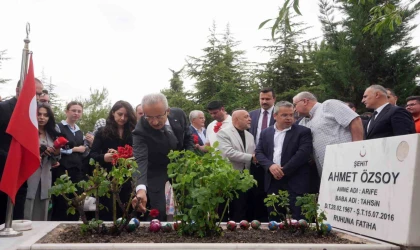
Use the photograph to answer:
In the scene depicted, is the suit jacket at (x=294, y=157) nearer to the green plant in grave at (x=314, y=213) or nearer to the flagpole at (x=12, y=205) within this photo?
the green plant in grave at (x=314, y=213)

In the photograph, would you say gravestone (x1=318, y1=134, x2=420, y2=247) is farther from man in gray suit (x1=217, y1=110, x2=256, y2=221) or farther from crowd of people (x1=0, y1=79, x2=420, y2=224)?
man in gray suit (x1=217, y1=110, x2=256, y2=221)

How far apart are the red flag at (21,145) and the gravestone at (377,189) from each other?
2450 millimetres

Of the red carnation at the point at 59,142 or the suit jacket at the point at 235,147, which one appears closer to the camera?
the red carnation at the point at 59,142

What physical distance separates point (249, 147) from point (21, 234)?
3.55 meters

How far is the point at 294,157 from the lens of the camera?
5.16 metres

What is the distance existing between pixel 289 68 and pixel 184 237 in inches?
967

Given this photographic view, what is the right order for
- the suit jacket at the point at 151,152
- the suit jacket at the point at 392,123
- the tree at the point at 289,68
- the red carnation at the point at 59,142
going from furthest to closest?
1. the tree at the point at 289,68
2. the red carnation at the point at 59,142
3. the suit jacket at the point at 392,123
4. the suit jacket at the point at 151,152

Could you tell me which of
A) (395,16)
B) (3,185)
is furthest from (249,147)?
(3,185)

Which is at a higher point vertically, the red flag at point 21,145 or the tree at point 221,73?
the tree at point 221,73

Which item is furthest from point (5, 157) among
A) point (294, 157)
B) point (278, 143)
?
point (294, 157)

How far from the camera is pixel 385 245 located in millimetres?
2887

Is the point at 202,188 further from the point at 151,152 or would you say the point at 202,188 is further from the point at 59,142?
the point at 59,142

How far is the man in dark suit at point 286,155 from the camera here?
5.15m

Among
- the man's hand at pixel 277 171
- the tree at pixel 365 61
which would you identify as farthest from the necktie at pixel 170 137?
the tree at pixel 365 61
